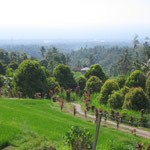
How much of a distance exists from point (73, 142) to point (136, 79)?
15947mm

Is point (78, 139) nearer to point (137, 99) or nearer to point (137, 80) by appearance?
point (137, 99)

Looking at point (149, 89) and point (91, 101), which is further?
point (91, 101)

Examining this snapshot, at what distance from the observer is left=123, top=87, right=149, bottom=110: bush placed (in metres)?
16.8

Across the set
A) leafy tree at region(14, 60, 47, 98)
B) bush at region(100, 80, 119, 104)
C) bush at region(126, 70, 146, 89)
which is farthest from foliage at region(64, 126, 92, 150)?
leafy tree at region(14, 60, 47, 98)

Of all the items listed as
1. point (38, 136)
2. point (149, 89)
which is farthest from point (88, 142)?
point (149, 89)

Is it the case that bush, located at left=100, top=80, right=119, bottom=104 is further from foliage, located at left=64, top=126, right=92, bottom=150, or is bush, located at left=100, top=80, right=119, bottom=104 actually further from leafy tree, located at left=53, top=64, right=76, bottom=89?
foliage, located at left=64, top=126, right=92, bottom=150

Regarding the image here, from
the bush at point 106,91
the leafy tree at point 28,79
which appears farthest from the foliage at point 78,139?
the leafy tree at point 28,79

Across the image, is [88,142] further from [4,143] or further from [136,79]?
[136,79]

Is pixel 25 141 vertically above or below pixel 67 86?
above

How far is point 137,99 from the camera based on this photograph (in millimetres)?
16812

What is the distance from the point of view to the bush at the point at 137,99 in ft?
55.0

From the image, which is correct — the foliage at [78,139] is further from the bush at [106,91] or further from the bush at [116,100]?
the bush at [106,91]

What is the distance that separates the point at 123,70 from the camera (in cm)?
5288

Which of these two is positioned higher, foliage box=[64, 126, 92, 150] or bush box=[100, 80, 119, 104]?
foliage box=[64, 126, 92, 150]
